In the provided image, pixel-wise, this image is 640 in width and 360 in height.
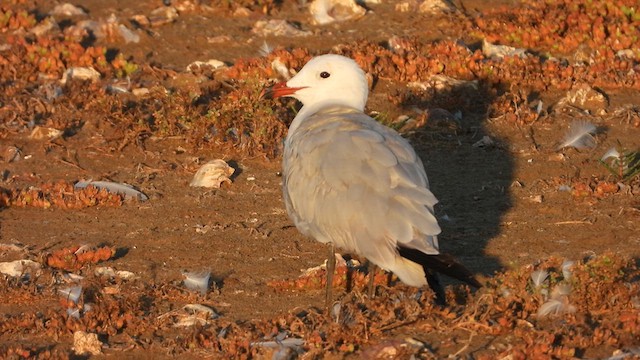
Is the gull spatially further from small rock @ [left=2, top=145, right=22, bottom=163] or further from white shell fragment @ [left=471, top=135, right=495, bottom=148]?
small rock @ [left=2, top=145, right=22, bottom=163]

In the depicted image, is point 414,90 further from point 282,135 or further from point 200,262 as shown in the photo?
point 200,262

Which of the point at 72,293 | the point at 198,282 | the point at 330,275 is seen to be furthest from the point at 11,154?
the point at 330,275

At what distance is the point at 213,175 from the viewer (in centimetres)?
1021

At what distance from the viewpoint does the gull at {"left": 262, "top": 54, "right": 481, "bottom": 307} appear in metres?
7.29

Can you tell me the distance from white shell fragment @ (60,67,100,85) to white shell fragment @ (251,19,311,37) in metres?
2.13

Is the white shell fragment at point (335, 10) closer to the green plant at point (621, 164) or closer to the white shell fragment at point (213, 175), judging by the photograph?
the white shell fragment at point (213, 175)

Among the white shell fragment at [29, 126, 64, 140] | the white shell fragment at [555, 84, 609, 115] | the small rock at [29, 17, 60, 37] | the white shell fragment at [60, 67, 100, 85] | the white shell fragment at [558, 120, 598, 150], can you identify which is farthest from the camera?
the small rock at [29, 17, 60, 37]

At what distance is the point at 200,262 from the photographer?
8.81 m

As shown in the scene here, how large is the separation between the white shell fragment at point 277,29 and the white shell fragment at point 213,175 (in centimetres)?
356

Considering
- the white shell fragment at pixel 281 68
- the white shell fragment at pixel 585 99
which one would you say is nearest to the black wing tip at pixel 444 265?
the white shell fragment at pixel 585 99

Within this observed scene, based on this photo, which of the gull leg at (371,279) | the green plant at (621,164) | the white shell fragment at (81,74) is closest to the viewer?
the gull leg at (371,279)

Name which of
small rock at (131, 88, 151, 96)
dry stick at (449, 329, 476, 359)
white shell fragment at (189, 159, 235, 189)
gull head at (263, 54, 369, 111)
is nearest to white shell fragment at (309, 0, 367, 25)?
small rock at (131, 88, 151, 96)

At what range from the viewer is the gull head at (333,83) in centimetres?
895

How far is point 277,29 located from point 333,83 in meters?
4.77
